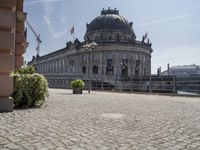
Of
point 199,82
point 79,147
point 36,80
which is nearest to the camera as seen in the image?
point 79,147

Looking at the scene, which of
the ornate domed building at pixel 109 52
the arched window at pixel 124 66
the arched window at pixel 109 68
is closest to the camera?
the ornate domed building at pixel 109 52

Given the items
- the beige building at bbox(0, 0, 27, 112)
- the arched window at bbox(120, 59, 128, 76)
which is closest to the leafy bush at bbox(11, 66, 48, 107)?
the beige building at bbox(0, 0, 27, 112)

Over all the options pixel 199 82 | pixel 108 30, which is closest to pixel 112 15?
pixel 108 30

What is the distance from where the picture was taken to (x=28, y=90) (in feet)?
35.0

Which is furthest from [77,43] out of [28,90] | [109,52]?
[28,90]

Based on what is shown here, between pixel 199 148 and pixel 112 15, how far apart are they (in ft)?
304

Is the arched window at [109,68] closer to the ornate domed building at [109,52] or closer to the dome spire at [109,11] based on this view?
the ornate domed building at [109,52]

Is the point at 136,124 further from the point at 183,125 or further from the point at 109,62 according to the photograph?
the point at 109,62

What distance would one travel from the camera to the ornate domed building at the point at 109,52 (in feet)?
277

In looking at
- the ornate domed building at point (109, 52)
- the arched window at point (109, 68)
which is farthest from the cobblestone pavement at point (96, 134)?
the arched window at point (109, 68)

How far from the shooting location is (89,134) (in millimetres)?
5777

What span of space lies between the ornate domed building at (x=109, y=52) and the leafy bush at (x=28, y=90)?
2666 inches

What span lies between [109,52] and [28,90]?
74167 millimetres

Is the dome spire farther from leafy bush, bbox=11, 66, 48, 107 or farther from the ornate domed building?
leafy bush, bbox=11, 66, 48, 107
